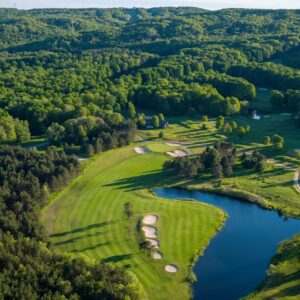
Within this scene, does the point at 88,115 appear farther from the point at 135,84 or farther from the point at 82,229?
the point at 82,229

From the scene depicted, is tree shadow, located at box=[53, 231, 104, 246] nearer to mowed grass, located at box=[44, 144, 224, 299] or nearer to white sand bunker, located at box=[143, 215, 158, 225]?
mowed grass, located at box=[44, 144, 224, 299]

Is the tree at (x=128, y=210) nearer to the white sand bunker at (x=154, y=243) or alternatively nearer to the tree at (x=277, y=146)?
the white sand bunker at (x=154, y=243)

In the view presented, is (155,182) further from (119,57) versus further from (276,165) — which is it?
(119,57)

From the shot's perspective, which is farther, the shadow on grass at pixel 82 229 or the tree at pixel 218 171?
the tree at pixel 218 171

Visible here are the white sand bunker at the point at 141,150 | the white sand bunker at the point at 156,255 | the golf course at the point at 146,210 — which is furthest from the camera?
the white sand bunker at the point at 141,150

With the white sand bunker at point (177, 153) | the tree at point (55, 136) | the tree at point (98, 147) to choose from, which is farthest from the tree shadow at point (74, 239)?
the tree at point (55, 136)

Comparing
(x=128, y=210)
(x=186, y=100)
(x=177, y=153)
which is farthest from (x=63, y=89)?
(x=128, y=210)
